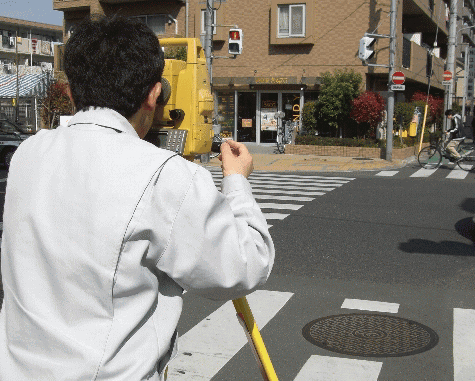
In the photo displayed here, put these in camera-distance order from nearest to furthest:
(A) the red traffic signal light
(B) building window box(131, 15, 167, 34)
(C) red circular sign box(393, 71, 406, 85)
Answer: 1. (A) the red traffic signal light
2. (C) red circular sign box(393, 71, 406, 85)
3. (B) building window box(131, 15, 167, 34)

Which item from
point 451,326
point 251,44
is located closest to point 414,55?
point 251,44

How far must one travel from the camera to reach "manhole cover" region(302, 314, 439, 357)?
435cm

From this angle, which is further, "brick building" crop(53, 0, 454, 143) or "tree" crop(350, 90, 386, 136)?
"brick building" crop(53, 0, 454, 143)

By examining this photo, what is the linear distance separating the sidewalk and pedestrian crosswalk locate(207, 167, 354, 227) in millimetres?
1383

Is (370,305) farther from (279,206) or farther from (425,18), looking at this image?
(425,18)

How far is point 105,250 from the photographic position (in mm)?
1353

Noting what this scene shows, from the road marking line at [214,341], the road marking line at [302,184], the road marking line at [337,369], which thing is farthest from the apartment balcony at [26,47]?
the road marking line at [337,369]

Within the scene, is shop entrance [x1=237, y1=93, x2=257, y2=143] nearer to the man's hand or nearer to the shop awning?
the shop awning

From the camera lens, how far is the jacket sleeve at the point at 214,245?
1.38 m

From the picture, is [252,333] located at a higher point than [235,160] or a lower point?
lower

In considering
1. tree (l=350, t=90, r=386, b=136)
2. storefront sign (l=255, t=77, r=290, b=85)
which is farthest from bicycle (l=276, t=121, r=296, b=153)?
tree (l=350, t=90, r=386, b=136)

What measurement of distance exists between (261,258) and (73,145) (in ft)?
1.70

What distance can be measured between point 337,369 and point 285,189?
31.6 feet

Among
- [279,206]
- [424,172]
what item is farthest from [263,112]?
[279,206]
